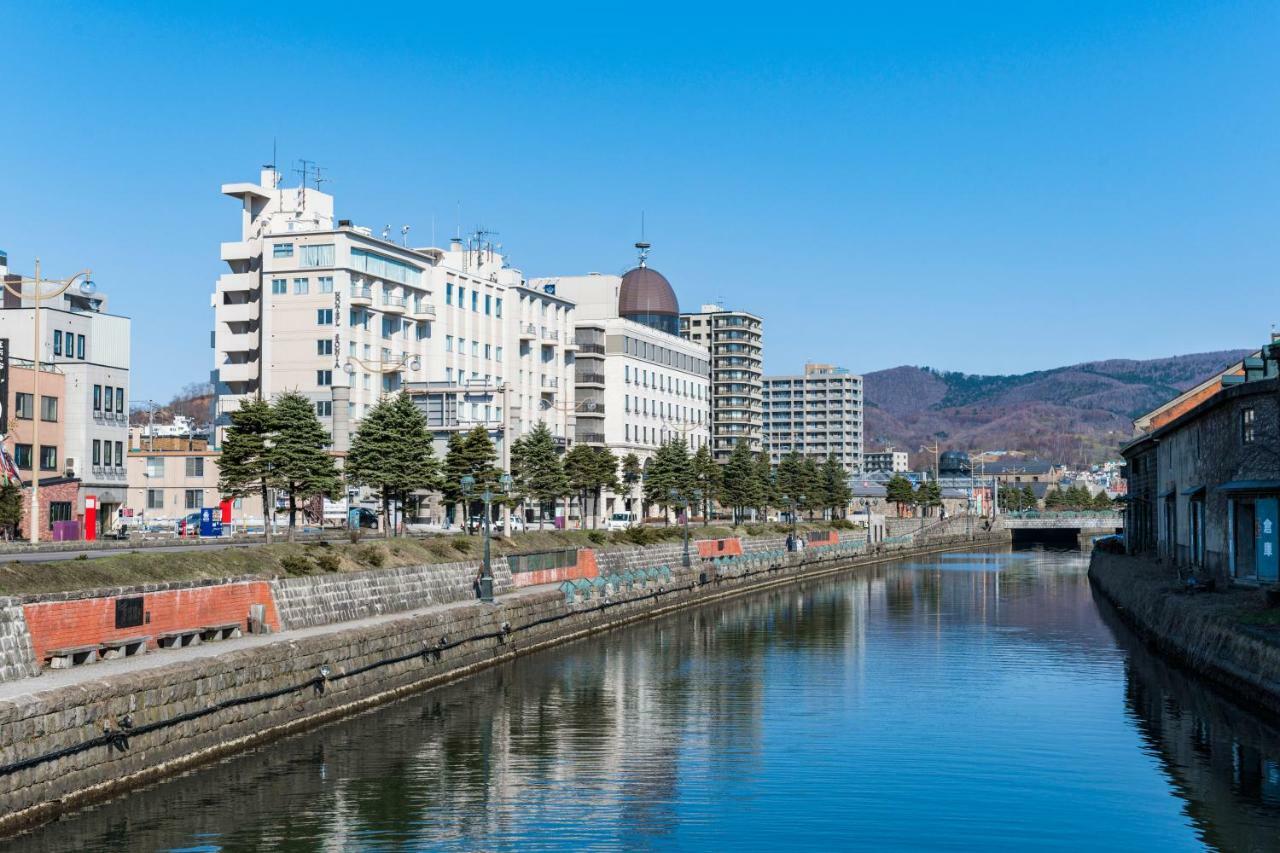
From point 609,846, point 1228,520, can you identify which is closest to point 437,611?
point 609,846

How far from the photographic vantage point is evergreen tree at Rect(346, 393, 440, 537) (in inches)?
3219

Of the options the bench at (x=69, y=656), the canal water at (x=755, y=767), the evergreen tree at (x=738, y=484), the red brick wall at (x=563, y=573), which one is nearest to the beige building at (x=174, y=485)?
the red brick wall at (x=563, y=573)

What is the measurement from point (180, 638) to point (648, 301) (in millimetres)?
155540

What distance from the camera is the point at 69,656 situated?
3444cm

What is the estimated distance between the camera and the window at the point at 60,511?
86113 millimetres

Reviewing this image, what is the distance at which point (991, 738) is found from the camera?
40.7m

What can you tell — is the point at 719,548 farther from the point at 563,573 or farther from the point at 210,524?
the point at 210,524

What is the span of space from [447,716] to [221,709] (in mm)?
9817

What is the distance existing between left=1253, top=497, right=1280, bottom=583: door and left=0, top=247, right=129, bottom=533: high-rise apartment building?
6760 cm

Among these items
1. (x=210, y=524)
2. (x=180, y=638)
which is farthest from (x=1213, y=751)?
(x=210, y=524)

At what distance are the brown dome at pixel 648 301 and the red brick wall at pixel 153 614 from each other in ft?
491

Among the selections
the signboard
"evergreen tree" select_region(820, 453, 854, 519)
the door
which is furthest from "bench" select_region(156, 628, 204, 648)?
"evergreen tree" select_region(820, 453, 854, 519)

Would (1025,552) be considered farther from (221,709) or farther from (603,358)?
(221,709)

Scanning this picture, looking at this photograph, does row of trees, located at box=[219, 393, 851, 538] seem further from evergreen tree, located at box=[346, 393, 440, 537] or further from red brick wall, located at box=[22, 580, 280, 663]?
red brick wall, located at box=[22, 580, 280, 663]
